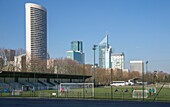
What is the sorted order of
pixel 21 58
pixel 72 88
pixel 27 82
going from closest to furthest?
pixel 72 88 → pixel 27 82 → pixel 21 58

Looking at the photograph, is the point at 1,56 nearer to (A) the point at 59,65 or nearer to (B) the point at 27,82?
(B) the point at 27,82

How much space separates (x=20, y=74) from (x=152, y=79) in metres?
47.3

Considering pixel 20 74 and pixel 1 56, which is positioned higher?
pixel 1 56

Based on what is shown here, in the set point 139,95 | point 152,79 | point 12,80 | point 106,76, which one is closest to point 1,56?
point 12,80

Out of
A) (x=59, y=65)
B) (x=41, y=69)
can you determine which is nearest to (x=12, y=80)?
(x=41, y=69)

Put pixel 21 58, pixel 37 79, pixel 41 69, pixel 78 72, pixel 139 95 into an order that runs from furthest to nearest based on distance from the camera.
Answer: pixel 78 72 → pixel 41 69 → pixel 21 58 → pixel 37 79 → pixel 139 95

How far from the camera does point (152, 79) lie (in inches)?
4045

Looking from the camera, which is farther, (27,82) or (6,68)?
(6,68)

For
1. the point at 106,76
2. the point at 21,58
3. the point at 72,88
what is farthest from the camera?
the point at 106,76

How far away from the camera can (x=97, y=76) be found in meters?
125

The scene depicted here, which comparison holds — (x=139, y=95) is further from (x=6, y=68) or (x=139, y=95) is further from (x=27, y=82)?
(x=6, y=68)

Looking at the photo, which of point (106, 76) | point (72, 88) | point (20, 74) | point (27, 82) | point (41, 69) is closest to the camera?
point (72, 88)

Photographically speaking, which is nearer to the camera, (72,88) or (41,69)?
(72,88)

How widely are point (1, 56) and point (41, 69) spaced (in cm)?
2087
